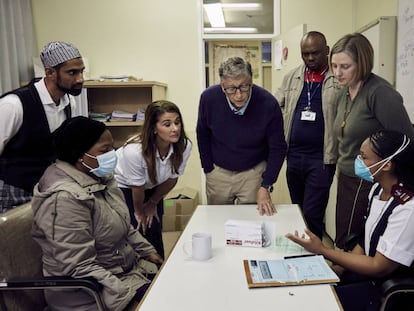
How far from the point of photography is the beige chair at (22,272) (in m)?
1.22

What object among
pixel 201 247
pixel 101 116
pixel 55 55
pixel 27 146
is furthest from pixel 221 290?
pixel 101 116

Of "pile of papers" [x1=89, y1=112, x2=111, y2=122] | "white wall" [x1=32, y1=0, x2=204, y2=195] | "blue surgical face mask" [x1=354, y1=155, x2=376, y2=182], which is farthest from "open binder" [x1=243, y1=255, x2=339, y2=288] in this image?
"white wall" [x1=32, y1=0, x2=204, y2=195]

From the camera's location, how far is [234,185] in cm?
205

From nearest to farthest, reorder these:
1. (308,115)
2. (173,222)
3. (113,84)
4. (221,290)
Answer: (221,290), (308,115), (113,84), (173,222)

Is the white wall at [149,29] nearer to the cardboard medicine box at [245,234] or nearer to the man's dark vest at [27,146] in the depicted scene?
the man's dark vest at [27,146]

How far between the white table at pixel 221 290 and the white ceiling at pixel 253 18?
2.90m

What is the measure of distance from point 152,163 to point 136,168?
0.28 ft

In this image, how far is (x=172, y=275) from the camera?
3.91 feet

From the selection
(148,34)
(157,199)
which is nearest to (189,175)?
(148,34)

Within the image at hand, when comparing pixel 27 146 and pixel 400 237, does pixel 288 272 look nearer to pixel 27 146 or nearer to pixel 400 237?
pixel 400 237

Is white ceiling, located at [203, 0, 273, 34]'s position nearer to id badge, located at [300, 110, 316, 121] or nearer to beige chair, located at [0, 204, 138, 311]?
id badge, located at [300, 110, 316, 121]

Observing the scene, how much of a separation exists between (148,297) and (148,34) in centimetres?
320

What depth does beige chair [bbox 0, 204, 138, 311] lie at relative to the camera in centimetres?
122

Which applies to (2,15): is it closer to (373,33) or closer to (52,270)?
(52,270)
